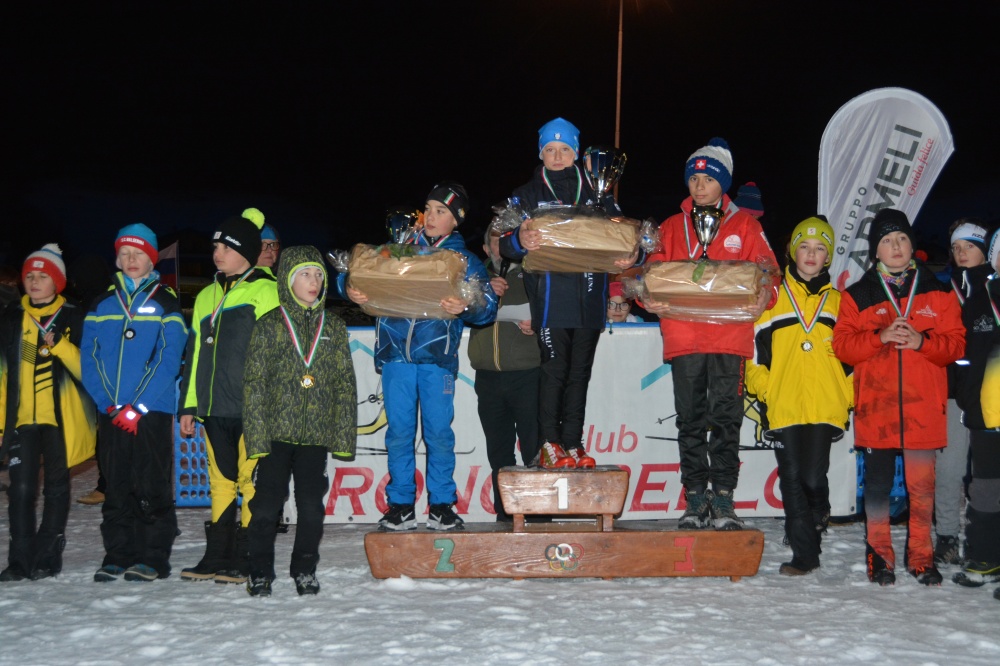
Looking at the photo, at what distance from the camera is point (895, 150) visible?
8109mm

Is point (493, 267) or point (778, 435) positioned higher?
point (493, 267)

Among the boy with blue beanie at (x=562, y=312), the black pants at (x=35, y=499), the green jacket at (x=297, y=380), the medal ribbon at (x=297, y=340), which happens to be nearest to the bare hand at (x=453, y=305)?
the boy with blue beanie at (x=562, y=312)

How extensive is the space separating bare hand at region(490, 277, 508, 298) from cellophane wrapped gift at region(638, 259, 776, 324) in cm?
103

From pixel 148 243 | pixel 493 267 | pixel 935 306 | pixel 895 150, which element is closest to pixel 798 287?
pixel 935 306

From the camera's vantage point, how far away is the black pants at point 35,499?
5355mm

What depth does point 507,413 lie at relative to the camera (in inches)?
247

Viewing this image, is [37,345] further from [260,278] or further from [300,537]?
[300,537]

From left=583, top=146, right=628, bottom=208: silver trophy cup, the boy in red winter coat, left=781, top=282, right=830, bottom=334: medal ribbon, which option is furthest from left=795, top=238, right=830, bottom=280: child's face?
left=583, top=146, right=628, bottom=208: silver trophy cup

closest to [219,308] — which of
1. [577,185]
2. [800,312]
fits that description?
[577,185]

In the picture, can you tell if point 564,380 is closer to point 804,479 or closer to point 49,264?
point 804,479

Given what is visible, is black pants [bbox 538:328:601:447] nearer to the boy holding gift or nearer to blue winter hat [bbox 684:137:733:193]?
the boy holding gift

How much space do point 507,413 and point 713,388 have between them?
1543mm

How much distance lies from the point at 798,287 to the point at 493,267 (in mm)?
2070

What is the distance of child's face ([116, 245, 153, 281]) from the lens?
18.1 ft
